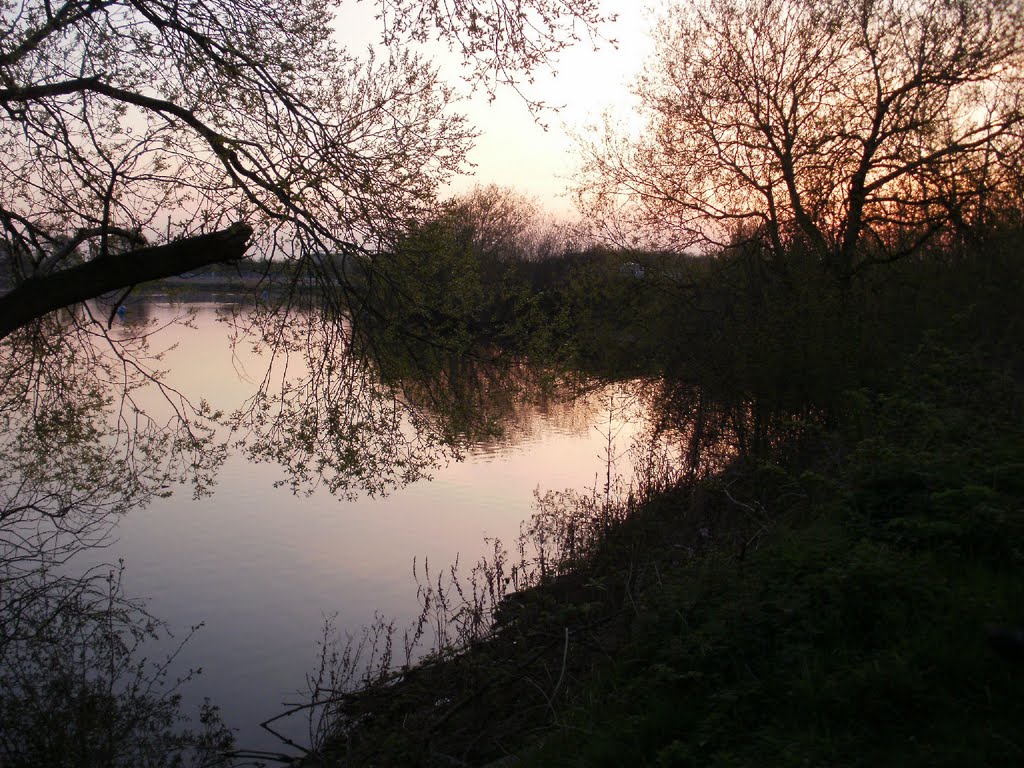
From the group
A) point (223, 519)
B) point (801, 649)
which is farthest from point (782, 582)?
point (223, 519)

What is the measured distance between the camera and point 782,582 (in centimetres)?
524

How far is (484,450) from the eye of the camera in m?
19.4

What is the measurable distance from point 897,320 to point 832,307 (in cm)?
128

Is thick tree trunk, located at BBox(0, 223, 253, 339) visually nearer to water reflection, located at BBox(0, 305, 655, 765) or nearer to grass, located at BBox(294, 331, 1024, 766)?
water reflection, located at BBox(0, 305, 655, 765)

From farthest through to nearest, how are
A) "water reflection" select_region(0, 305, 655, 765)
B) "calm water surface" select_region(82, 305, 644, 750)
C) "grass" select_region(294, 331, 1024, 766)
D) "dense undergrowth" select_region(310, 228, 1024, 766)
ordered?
"calm water surface" select_region(82, 305, 644, 750) < "water reflection" select_region(0, 305, 655, 765) < "dense undergrowth" select_region(310, 228, 1024, 766) < "grass" select_region(294, 331, 1024, 766)

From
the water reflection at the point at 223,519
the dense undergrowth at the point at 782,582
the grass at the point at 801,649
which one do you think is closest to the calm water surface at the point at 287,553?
the water reflection at the point at 223,519

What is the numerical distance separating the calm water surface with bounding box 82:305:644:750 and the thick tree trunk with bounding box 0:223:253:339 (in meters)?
2.71

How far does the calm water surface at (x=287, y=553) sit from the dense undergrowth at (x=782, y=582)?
3.17 ft

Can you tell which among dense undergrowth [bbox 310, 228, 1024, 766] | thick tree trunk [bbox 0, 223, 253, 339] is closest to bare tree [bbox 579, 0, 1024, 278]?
dense undergrowth [bbox 310, 228, 1024, 766]

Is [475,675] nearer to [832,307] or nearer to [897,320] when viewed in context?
[832,307]

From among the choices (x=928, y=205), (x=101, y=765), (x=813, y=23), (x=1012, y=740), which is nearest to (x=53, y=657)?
(x=101, y=765)

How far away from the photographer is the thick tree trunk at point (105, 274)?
673cm

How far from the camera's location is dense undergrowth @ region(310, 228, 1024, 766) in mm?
3953

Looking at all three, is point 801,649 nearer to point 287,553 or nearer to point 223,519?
point 287,553
